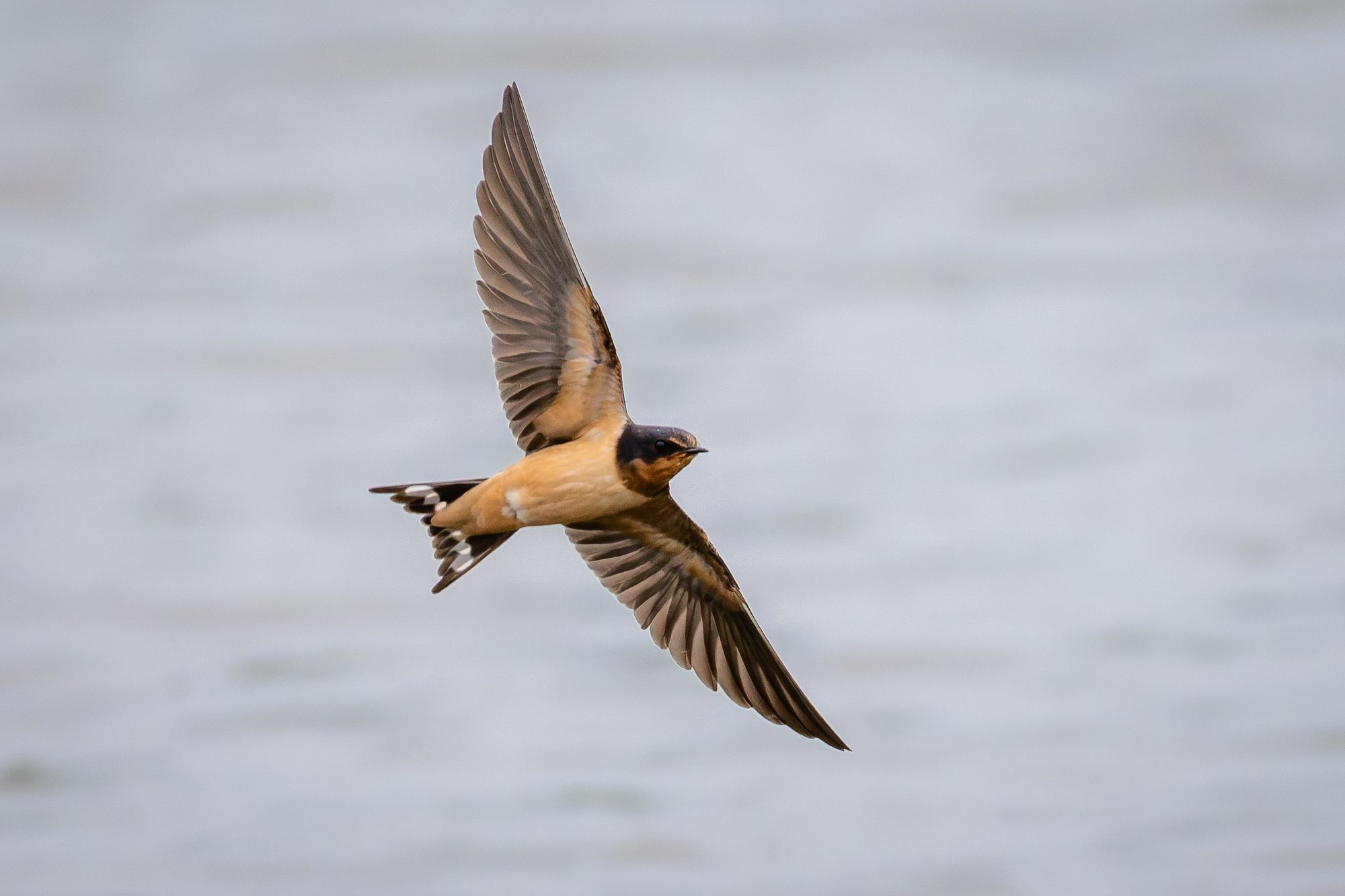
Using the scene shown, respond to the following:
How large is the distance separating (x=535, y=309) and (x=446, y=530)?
1.64ft

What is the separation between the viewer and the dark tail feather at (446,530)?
433cm

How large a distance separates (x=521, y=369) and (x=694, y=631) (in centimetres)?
92

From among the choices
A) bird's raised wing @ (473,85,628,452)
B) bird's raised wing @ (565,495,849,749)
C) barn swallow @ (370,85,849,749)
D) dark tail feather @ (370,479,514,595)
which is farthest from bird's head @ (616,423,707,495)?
bird's raised wing @ (565,495,849,749)

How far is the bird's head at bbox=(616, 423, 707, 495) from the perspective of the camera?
419 centimetres

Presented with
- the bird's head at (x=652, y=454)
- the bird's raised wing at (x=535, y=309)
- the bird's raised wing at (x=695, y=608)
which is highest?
the bird's raised wing at (x=535, y=309)

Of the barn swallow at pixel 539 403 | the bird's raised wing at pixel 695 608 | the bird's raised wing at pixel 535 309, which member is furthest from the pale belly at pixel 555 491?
the bird's raised wing at pixel 695 608

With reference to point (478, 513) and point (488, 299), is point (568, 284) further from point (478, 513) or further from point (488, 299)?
point (478, 513)

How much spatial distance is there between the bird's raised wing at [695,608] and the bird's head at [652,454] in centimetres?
65

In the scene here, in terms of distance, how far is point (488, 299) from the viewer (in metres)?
4.45

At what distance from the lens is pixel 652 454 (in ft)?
13.8

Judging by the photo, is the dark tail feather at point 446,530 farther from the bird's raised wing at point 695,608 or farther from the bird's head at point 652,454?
the bird's raised wing at point 695,608

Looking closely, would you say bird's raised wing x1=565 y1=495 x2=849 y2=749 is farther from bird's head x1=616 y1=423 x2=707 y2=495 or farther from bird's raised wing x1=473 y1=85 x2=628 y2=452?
bird's head x1=616 y1=423 x2=707 y2=495

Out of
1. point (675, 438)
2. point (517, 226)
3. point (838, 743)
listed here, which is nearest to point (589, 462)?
point (675, 438)

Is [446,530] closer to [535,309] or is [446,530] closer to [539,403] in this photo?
[539,403]
